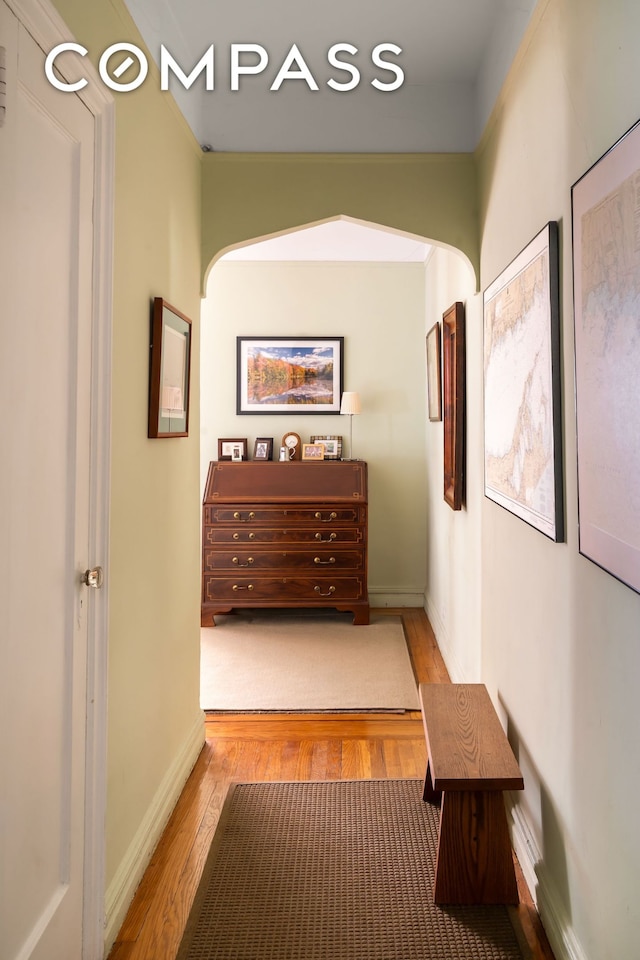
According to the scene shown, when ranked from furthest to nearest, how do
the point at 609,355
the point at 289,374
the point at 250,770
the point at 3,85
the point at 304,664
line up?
the point at 289,374
the point at 304,664
the point at 250,770
the point at 609,355
the point at 3,85

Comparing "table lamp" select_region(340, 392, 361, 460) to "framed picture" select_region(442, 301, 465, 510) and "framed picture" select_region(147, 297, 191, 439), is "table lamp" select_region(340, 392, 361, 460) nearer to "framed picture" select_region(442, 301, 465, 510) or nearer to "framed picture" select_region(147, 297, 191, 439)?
"framed picture" select_region(442, 301, 465, 510)

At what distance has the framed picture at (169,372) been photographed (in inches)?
83.4

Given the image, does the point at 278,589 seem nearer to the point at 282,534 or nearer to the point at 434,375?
the point at 282,534

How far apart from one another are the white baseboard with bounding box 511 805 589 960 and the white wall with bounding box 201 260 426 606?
3.06 metres

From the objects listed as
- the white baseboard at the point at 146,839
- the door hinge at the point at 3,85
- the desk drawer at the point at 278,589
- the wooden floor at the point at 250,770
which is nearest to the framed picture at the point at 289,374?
the desk drawer at the point at 278,589

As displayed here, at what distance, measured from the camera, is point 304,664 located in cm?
384

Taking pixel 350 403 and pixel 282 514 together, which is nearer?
pixel 282 514

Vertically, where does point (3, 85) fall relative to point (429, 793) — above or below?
above

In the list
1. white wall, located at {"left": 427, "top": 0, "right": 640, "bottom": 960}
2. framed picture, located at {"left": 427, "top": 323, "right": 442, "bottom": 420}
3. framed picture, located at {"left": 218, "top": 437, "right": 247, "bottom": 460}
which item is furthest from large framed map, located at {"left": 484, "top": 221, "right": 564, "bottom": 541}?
framed picture, located at {"left": 218, "top": 437, "right": 247, "bottom": 460}

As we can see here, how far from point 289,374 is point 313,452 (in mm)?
647

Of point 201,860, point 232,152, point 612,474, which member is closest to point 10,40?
point 612,474

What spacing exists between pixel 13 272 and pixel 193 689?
1.99 meters

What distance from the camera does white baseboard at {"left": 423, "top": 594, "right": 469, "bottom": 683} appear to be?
339 centimetres

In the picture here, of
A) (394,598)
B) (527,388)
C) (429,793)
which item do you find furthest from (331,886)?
(394,598)
